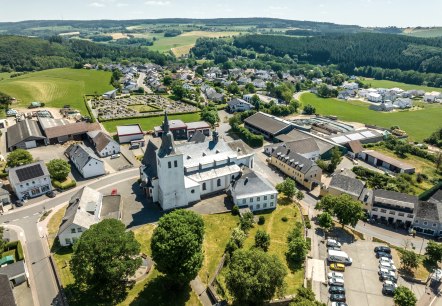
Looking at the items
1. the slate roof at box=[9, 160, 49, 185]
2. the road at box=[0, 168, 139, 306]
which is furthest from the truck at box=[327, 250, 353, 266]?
the slate roof at box=[9, 160, 49, 185]

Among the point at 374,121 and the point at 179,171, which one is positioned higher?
the point at 179,171

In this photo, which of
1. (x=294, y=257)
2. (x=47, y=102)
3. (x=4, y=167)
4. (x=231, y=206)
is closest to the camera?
(x=294, y=257)

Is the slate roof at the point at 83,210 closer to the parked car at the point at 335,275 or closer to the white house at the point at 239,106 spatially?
the parked car at the point at 335,275

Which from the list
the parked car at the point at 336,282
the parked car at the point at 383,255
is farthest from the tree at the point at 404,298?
the parked car at the point at 383,255

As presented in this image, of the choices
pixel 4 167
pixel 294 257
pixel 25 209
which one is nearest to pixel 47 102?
pixel 4 167

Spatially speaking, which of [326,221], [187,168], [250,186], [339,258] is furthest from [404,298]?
[187,168]

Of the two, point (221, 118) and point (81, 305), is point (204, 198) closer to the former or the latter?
point (81, 305)

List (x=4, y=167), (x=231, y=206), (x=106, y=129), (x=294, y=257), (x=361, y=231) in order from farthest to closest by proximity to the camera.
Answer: (x=106, y=129) < (x=4, y=167) < (x=231, y=206) < (x=361, y=231) < (x=294, y=257)

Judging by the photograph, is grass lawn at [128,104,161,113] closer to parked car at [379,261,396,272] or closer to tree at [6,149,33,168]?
tree at [6,149,33,168]
